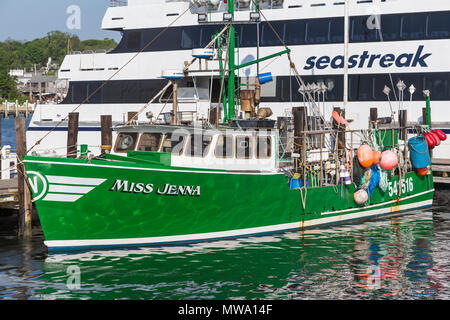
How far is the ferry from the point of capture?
28.1m

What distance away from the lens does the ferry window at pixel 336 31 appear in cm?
2938

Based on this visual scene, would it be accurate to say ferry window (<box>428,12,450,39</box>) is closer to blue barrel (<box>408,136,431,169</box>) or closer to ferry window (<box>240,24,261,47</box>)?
blue barrel (<box>408,136,431,169</box>)

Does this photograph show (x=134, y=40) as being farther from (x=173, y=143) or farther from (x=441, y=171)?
(x=173, y=143)

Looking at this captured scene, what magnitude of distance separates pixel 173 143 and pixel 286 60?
14.0m

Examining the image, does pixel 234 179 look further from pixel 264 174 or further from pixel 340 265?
pixel 340 265

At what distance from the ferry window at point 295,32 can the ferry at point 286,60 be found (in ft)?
0.14

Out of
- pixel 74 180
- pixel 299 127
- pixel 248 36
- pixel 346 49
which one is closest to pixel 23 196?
pixel 74 180

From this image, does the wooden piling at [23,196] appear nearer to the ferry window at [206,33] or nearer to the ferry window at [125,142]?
the ferry window at [125,142]

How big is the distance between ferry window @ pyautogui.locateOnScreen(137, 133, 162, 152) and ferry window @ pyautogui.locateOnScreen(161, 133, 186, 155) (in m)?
0.19

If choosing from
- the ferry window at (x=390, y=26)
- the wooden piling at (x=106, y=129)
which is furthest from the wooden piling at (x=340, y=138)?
the ferry window at (x=390, y=26)

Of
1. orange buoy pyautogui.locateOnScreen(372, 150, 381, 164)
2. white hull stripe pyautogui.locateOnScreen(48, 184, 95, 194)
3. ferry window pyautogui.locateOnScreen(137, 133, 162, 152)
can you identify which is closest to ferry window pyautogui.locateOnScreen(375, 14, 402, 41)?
orange buoy pyautogui.locateOnScreen(372, 150, 381, 164)

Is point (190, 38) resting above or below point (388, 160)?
above

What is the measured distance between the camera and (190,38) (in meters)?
32.0
